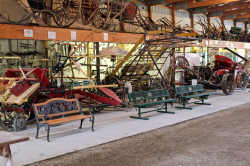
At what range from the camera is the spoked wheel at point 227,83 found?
11625 mm

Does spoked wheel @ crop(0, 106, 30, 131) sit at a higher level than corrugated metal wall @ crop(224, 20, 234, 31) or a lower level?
lower

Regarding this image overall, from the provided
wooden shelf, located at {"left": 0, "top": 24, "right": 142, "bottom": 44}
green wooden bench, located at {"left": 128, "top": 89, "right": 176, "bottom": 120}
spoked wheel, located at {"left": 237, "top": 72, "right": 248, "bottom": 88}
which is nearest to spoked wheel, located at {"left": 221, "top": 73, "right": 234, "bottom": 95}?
spoked wheel, located at {"left": 237, "top": 72, "right": 248, "bottom": 88}

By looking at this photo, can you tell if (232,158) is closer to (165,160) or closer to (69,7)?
(165,160)

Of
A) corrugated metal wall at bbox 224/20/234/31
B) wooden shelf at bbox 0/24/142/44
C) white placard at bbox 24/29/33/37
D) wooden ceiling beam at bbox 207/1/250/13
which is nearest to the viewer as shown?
wooden shelf at bbox 0/24/142/44

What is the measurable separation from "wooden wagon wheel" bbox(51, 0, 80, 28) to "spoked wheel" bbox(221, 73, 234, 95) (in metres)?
6.70

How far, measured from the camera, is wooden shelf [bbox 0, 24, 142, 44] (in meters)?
6.83

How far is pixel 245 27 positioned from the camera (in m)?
21.4

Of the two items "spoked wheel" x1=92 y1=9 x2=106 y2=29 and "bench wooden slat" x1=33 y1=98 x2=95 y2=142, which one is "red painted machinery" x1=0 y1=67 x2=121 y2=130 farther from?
"spoked wheel" x1=92 y1=9 x2=106 y2=29

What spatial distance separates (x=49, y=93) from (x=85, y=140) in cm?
215

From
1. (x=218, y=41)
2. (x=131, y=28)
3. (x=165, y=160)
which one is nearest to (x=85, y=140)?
(x=165, y=160)

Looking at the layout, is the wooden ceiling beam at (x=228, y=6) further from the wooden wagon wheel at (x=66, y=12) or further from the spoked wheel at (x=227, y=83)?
the wooden wagon wheel at (x=66, y=12)

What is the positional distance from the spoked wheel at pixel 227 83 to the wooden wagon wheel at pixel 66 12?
22.0 feet

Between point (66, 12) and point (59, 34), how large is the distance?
43.3 inches

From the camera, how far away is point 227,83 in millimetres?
12031
